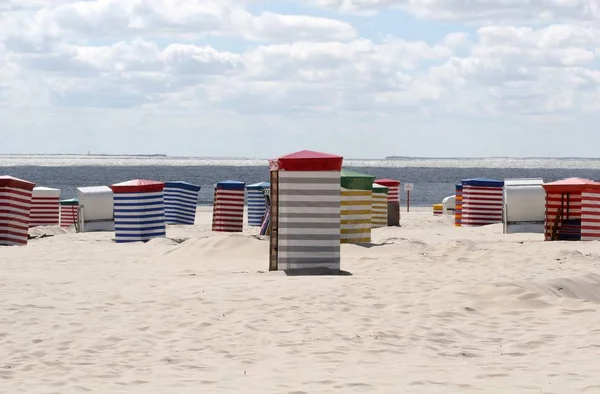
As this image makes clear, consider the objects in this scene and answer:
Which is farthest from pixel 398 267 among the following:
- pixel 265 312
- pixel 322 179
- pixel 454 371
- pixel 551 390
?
pixel 551 390

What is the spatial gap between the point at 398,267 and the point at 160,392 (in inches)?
321

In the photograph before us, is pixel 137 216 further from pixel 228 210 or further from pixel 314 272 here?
pixel 314 272

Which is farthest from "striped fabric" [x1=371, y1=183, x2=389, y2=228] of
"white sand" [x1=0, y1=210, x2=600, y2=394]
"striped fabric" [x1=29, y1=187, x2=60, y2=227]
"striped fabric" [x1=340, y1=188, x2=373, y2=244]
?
"white sand" [x1=0, y1=210, x2=600, y2=394]

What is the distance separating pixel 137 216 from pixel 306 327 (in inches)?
507

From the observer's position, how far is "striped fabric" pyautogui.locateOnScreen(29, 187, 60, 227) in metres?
32.4

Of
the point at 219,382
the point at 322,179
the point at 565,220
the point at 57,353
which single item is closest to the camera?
the point at 219,382

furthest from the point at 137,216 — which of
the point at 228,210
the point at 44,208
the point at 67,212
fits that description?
the point at 67,212

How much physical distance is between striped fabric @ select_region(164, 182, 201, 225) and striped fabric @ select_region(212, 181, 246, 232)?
3944mm

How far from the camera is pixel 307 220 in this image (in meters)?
14.5

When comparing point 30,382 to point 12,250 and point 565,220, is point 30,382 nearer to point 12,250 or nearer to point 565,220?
point 12,250

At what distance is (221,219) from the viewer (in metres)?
27.9

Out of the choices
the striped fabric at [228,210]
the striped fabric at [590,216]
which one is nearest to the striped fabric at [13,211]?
the striped fabric at [228,210]

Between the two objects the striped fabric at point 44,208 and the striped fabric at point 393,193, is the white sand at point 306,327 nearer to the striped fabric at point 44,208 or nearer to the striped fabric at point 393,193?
the striped fabric at point 44,208

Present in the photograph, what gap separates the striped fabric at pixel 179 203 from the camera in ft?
104
